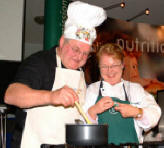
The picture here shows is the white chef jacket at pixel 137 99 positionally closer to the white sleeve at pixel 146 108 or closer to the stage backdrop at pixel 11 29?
the white sleeve at pixel 146 108

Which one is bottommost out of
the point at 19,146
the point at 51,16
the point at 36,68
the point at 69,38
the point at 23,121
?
the point at 19,146

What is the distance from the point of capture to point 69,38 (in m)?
1.24

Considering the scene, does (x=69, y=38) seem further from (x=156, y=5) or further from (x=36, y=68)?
(x=156, y=5)

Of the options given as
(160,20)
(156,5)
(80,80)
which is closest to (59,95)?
(80,80)

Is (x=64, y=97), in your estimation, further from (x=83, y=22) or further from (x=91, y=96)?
(x=91, y=96)

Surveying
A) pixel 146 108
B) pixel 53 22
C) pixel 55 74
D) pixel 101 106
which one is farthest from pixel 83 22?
pixel 53 22

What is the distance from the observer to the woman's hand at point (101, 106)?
4.19 ft

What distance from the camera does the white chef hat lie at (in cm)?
122

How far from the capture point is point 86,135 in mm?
858

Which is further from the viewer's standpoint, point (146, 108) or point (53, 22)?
point (53, 22)

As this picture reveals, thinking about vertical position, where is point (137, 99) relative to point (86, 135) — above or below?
above

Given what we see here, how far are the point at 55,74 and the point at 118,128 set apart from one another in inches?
19.5

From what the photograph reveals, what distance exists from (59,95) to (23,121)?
1.19 ft

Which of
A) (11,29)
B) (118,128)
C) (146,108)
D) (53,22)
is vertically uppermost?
(53,22)
